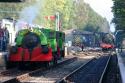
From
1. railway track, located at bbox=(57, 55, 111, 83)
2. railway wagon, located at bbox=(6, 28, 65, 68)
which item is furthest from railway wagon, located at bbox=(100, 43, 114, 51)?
railway wagon, located at bbox=(6, 28, 65, 68)

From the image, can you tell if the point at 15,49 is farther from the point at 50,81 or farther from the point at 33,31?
the point at 50,81

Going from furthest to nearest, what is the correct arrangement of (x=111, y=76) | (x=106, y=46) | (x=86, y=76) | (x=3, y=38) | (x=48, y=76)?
1. (x=106, y=46)
2. (x=3, y=38)
3. (x=86, y=76)
4. (x=111, y=76)
5. (x=48, y=76)

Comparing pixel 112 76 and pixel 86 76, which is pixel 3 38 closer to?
pixel 86 76

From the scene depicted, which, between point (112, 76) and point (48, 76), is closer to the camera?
point (48, 76)

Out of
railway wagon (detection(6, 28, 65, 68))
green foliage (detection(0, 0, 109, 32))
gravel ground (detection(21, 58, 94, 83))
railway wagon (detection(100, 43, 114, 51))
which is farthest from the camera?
green foliage (detection(0, 0, 109, 32))

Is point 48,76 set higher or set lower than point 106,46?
higher

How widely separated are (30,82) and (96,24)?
155490mm

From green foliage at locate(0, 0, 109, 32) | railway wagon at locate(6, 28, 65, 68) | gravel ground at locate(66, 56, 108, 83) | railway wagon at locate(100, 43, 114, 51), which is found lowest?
railway wagon at locate(100, 43, 114, 51)

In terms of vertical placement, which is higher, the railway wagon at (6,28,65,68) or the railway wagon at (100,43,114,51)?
the railway wagon at (6,28,65,68)

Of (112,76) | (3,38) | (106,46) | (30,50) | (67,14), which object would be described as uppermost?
(67,14)

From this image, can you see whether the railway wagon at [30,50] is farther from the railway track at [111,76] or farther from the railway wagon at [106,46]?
the railway wagon at [106,46]

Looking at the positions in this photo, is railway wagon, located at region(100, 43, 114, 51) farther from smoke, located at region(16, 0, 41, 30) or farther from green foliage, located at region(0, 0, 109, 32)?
smoke, located at region(16, 0, 41, 30)

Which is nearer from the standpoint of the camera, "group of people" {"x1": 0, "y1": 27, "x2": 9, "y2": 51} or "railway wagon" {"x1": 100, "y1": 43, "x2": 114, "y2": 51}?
"group of people" {"x1": 0, "y1": 27, "x2": 9, "y2": 51}

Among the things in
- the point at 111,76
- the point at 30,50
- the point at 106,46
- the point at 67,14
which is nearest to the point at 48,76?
the point at 111,76
